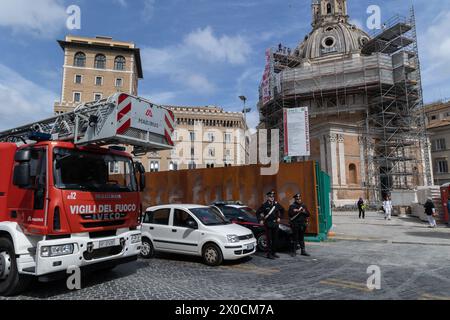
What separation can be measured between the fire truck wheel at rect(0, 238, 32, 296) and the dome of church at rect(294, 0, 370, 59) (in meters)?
49.6

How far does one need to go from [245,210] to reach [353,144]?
34.0 m

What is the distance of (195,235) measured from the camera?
8805 millimetres

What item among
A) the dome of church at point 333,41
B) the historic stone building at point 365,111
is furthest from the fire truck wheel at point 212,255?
the dome of church at point 333,41

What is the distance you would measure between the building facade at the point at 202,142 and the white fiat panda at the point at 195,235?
5283 centimetres

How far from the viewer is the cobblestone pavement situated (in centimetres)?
601

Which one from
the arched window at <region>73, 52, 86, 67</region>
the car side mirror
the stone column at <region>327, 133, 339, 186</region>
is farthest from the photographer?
the arched window at <region>73, 52, 86, 67</region>

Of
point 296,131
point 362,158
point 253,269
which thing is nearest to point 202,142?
point 362,158

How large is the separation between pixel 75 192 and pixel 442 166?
66.0 meters

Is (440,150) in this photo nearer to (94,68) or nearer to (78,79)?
(94,68)

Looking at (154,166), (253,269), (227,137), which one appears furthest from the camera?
(227,137)

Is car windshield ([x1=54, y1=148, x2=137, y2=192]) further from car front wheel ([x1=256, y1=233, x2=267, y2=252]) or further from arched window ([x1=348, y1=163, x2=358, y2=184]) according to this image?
arched window ([x1=348, y1=163, x2=358, y2=184])

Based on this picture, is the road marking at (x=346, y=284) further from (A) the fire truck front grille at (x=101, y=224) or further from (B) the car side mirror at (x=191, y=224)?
(A) the fire truck front grille at (x=101, y=224)

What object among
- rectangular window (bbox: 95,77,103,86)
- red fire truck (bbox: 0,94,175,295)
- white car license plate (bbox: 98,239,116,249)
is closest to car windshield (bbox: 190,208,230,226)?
red fire truck (bbox: 0,94,175,295)

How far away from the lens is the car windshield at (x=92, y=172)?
622 cm
